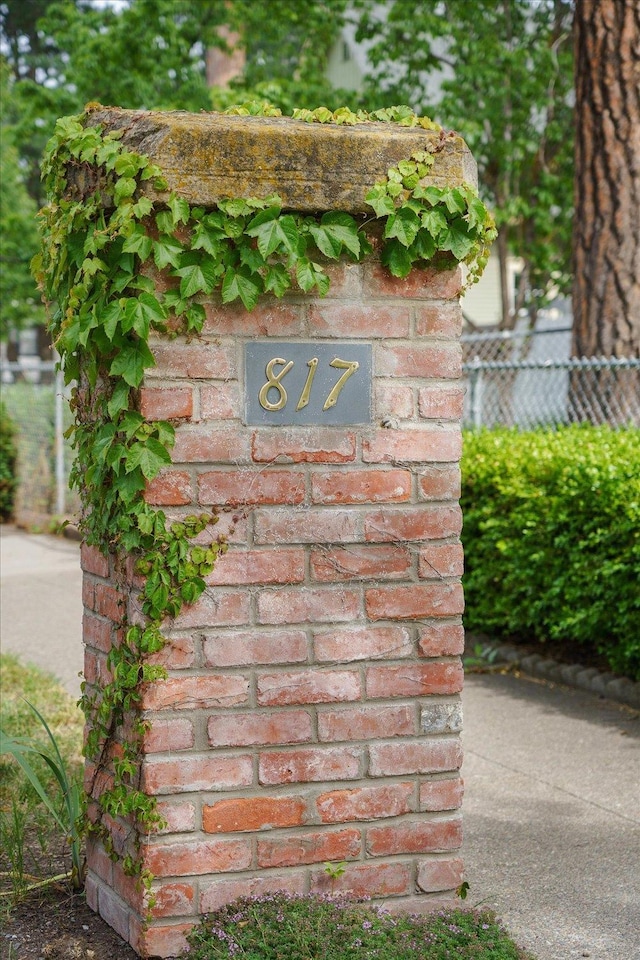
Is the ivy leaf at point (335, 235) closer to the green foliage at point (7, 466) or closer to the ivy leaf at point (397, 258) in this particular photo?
the ivy leaf at point (397, 258)

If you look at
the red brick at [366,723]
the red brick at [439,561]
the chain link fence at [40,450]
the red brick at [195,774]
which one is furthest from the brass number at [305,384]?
the chain link fence at [40,450]

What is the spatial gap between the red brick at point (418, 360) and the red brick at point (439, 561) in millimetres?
457

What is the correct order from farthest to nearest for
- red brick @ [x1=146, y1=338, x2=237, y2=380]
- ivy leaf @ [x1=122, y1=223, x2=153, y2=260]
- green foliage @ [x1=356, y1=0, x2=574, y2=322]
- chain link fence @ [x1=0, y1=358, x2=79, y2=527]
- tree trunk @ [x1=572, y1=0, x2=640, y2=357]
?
green foliage @ [x1=356, y1=0, x2=574, y2=322]
chain link fence @ [x1=0, y1=358, x2=79, y2=527]
tree trunk @ [x1=572, y1=0, x2=640, y2=357]
red brick @ [x1=146, y1=338, x2=237, y2=380]
ivy leaf @ [x1=122, y1=223, x2=153, y2=260]

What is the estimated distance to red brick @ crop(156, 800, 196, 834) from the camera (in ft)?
9.41

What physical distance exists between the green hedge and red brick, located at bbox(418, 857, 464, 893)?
259cm

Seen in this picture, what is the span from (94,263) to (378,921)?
181 centimetres

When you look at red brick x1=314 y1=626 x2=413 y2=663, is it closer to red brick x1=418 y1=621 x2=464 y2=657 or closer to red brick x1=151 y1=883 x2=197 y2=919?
red brick x1=418 y1=621 x2=464 y2=657

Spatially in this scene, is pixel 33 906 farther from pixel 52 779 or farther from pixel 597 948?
pixel 597 948

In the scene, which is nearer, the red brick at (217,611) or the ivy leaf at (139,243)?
the ivy leaf at (139,243)

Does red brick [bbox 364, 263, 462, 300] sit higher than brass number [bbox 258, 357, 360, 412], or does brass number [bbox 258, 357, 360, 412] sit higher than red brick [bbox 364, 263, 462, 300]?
red brick [bbox 364, 263, 462, 300]

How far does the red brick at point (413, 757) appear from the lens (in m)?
3.04

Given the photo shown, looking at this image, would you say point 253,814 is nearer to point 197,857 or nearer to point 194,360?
point 197,857

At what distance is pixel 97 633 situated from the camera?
3201mm

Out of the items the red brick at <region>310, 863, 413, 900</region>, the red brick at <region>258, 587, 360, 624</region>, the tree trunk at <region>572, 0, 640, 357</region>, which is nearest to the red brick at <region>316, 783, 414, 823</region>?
the red brick at <region>310, 863, 413, 900</region>
